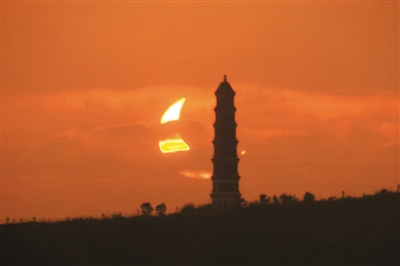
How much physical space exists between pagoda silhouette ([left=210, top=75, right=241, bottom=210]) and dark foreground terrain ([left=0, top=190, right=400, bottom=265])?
25448 mm

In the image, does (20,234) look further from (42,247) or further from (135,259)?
(135,259)

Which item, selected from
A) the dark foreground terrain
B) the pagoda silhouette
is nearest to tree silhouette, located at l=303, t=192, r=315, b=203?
the dark foreground terrain

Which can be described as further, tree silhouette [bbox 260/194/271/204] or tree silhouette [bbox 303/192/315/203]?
tree silhouette [bbox 260/194/271/204]

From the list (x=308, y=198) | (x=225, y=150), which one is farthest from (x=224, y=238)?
(x=225, y=150)

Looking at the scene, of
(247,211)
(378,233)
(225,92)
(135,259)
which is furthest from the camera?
(225,92)

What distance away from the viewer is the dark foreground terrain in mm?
47844

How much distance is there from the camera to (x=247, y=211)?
184ft

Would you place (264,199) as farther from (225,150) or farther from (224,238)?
(224,238)

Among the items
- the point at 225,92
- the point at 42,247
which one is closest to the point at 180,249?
the point at 42,247

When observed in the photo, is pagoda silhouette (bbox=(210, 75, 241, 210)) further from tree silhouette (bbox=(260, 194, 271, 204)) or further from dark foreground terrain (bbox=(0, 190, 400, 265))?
dark foreground terrain (bbox=(0, 190, 400, 265))

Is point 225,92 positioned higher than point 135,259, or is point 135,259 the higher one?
point 225,92

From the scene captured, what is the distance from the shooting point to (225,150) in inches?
3221

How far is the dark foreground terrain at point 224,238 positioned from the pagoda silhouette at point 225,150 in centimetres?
2545

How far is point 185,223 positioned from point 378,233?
979cm
